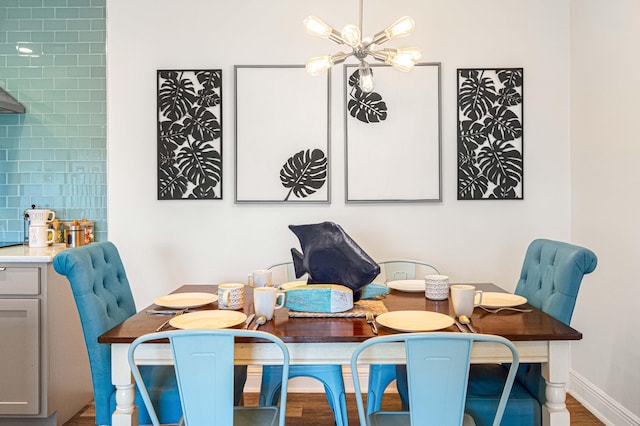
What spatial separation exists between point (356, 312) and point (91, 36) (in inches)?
102

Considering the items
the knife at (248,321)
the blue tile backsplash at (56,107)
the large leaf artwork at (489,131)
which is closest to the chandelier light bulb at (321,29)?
the knife at (248,321)

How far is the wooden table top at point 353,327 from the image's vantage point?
1.56 m

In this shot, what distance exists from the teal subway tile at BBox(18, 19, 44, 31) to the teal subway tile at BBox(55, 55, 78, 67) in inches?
8.9

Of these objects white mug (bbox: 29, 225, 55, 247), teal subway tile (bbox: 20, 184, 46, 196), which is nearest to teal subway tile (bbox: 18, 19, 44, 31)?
teal subway tile (bbox: 20, 184, 46, 196)

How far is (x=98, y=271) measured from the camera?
1.93m

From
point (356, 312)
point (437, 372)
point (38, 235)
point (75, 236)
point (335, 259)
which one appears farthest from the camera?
point (75, 236)

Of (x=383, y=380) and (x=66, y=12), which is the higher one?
(x=66, y=12)

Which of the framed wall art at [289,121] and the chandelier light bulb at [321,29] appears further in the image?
the framed wall art at [289,121]

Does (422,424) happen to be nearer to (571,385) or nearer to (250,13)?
(571,385)

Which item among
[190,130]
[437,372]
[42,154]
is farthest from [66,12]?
[437,372]

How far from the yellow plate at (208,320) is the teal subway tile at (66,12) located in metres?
2.42

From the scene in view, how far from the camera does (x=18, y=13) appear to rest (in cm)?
323

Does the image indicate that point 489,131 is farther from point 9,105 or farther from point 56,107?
point 9,105

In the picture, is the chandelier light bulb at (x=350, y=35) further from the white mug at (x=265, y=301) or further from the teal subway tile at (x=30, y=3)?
the teal subway tile at (x=30, y=3)
